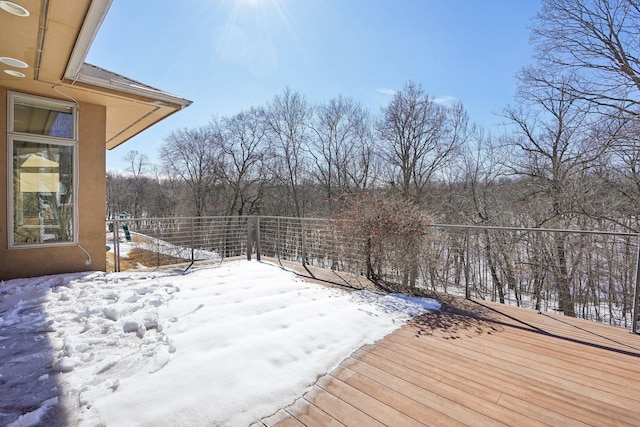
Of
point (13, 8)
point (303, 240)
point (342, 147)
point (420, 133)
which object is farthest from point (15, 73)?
point (342, 147)

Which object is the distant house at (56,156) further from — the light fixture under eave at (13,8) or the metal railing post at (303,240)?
the metal railing post at (303,240)

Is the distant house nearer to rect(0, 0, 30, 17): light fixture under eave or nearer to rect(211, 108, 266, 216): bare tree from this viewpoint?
rect(0, 0, 30, 17): light fixture under eave

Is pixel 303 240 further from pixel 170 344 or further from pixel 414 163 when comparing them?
pixel 414 163

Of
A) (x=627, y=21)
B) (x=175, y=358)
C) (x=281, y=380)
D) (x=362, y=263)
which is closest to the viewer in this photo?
(x=281, y=380)

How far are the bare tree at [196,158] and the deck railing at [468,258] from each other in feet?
47.7

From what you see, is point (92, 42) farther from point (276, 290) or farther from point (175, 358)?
point (276, 290)

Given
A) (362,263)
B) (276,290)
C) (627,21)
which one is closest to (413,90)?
(627,21)

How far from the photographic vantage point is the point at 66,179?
4.13m

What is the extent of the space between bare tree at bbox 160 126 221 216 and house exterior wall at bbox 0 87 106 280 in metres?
15.7

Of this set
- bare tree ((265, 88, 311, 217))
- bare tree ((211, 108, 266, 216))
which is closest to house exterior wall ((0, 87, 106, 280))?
bare tree ((265, 88, 311, 217))

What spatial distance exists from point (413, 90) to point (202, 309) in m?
14.3

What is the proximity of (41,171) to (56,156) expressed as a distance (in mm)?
269

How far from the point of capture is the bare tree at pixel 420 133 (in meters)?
14.0

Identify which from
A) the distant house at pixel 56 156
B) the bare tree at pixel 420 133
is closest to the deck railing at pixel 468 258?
the distant house at pixel 56 156
